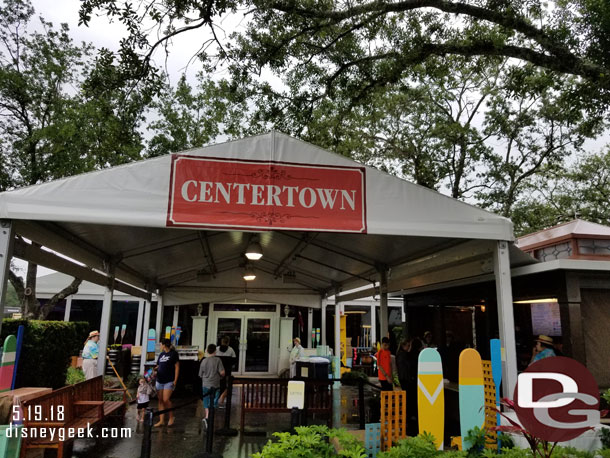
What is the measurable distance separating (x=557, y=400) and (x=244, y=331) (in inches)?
572

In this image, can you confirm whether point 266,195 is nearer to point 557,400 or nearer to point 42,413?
point 557,400

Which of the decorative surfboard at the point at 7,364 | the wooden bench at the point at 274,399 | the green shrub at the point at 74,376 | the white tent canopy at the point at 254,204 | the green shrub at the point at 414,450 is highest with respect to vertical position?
the white tent canopy at the point at 254,204

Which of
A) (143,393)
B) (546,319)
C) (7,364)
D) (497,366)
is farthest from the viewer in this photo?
(546,319)

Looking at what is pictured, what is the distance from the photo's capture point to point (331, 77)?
9.98 meters

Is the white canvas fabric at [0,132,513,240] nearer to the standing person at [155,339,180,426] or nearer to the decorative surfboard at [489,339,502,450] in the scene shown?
the decorative surfboard at [489,339,502,450]

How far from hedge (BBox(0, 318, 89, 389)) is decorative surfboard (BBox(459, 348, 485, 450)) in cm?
961

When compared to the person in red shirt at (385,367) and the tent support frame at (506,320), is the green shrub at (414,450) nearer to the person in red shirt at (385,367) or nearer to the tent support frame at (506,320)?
the tent support frame at (506,320)

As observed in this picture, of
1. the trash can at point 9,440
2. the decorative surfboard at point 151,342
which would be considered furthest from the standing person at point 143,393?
the decorative surfboard at point 151,342

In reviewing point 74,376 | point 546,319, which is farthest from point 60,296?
point 546,319

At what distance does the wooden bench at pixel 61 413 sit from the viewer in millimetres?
5086

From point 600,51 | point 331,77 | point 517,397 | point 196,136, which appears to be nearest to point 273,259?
point 331,77

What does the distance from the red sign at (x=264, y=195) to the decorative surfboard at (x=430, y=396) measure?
5.44 feet

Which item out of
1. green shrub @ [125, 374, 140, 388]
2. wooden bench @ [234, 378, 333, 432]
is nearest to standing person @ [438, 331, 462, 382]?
wooden bench @ [234, 378, 333, 432]

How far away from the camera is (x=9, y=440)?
13.2 ft
